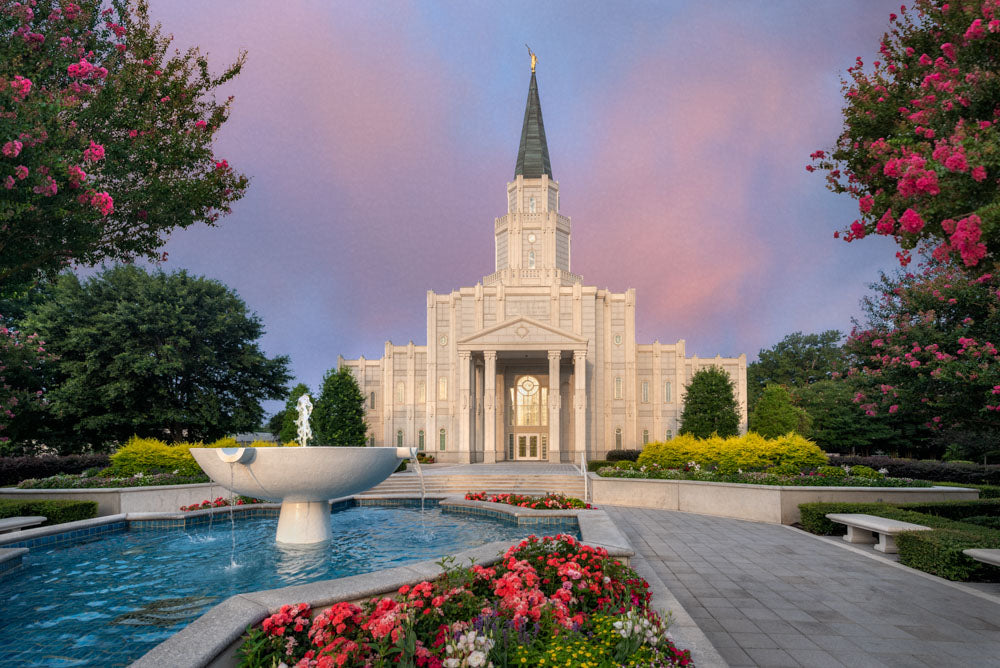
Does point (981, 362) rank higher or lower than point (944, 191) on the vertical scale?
lower

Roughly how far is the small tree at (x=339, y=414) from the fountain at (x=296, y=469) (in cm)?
2175

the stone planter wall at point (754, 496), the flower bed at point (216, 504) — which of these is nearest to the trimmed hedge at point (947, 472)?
Answer: the stone planter wall at point (754, 496)

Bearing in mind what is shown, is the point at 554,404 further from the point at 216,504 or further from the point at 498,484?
the point at 216,504

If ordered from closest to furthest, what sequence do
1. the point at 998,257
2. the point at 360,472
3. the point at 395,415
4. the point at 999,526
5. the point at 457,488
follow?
1. the point at 998,257
2. the point at 360,472
3. the point at 999,526
4. the point at 457,488
5. the point at 395,415

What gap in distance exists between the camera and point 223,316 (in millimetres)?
28938

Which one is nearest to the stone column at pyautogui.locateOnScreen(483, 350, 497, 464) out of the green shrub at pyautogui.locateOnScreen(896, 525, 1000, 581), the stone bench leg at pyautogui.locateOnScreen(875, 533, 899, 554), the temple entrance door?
the temple entrance door

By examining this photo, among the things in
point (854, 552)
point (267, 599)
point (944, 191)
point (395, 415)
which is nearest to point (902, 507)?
point (854, 552)

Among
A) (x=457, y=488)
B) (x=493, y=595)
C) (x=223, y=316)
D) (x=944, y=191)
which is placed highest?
(x=223, y=316)

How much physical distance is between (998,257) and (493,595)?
5.94 meters

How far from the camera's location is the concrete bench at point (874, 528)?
9.60 m

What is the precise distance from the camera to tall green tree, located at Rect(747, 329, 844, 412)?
62.2 meters

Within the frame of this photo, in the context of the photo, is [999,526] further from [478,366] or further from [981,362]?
[478,366]

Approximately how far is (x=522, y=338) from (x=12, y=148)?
101ft

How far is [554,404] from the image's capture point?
36.1 m
